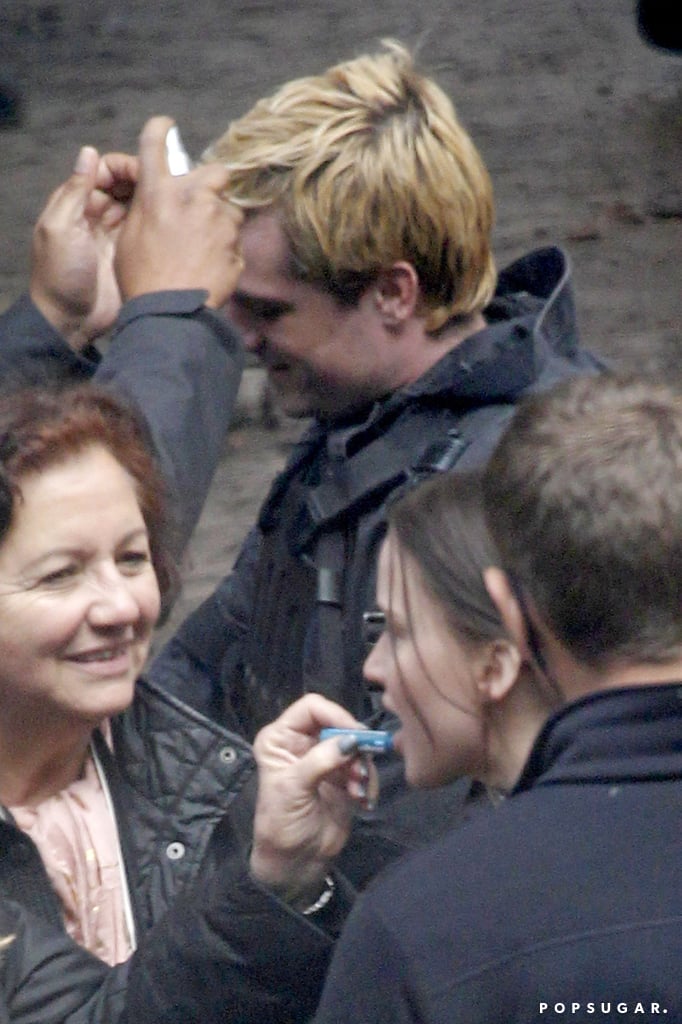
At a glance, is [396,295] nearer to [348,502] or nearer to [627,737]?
[348,502]

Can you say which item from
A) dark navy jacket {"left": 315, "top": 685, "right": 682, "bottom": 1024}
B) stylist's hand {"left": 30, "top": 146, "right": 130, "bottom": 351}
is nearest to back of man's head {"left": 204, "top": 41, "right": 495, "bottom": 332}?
stylist's hand {"left": 30, "top": 146, "right": 130, "bottom": 351}

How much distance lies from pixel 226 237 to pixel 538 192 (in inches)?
65.8

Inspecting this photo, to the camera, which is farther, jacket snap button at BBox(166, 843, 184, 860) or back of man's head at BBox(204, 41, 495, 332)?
back of man's head at BBox(204, 41, 495, 332)

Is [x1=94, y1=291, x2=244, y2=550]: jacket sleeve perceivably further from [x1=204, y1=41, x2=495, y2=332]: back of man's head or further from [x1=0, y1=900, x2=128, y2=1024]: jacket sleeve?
[x1=0, y1=900, x2=128, y2=1024]: jacket sleeve

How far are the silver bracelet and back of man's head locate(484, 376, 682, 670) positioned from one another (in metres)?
0.47

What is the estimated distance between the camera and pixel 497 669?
152 cm

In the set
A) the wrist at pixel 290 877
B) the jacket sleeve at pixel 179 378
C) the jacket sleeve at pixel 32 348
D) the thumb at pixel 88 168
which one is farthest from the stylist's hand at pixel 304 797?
the thumb at pixel 88 168

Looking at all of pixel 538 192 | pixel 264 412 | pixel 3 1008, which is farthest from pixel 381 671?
pixel 538 192

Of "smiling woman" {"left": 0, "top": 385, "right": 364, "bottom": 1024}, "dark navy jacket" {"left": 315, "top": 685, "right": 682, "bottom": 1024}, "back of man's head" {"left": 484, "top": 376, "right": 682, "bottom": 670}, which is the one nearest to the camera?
"dark navy jacket" {"left": 315, "top": 685, "right": 682, "bottom": 1024}

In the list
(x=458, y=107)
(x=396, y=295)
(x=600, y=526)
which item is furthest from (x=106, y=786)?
(x=458, y=107)

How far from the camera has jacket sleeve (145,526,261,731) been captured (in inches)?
97.9

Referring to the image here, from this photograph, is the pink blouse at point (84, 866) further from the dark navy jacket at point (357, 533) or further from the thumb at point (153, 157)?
the thumb at point (153, 157)

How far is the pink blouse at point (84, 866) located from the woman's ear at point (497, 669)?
478mm

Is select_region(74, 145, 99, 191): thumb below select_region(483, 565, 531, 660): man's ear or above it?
above
